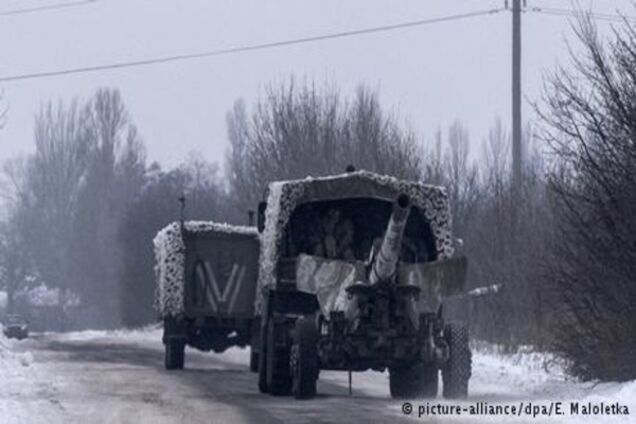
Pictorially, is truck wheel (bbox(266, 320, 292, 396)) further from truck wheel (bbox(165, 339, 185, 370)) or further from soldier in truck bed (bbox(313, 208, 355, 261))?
truck wheel (bbox(165, 339, 185, 370))

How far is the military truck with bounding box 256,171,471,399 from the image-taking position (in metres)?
23.6

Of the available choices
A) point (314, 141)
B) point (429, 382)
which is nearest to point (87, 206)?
point (314, 141)

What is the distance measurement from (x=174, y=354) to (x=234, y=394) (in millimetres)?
7772

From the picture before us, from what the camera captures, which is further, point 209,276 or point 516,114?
point 516,114

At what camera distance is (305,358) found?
2358 cm

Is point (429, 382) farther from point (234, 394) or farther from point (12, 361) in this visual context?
point (12, 361)

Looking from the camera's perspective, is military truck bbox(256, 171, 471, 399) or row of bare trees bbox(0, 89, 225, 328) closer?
military truck bbox(256, 171, 471, 399)

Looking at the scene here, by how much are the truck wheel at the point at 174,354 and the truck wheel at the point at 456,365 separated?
30.4 feet

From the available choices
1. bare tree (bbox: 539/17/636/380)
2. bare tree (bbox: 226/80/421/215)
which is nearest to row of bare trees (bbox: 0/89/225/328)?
bare tree (bbox: 226/80/421/215)

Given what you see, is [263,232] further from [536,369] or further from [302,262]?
[536,369]

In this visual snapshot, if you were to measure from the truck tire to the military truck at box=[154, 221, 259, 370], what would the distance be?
24.5 feet

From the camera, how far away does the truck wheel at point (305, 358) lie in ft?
77.4

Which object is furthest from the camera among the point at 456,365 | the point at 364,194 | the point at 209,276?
the point at 209,276

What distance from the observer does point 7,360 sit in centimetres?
3262
